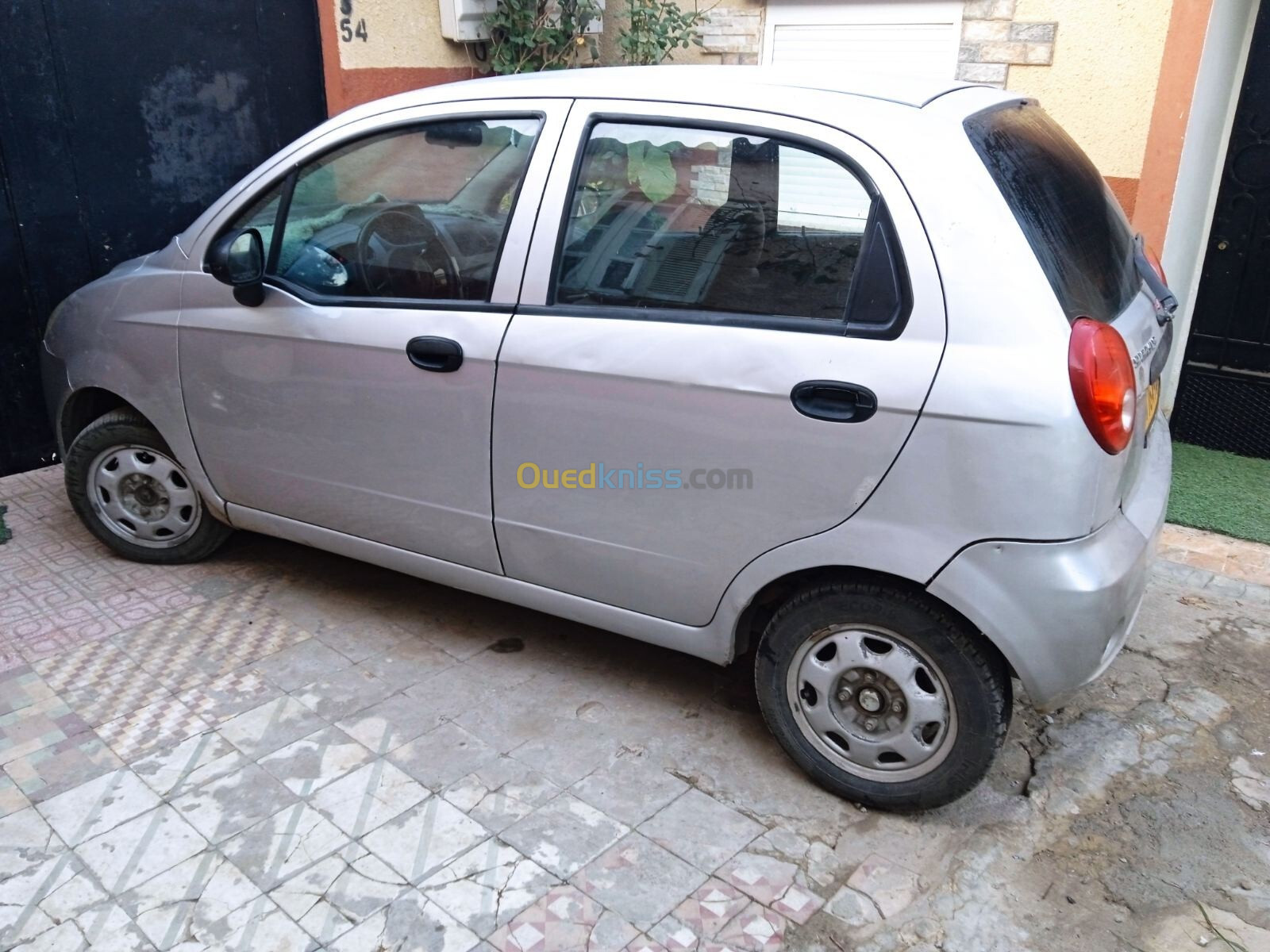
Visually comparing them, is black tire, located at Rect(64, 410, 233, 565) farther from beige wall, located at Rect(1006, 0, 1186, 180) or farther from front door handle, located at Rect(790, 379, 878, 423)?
beige wall, located at Rect(1006, 0, 1186, 180)

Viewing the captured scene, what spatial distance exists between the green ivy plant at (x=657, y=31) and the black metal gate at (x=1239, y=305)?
2965 millimetres

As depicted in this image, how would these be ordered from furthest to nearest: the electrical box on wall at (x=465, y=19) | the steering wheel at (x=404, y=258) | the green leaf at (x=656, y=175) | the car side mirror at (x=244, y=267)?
1. the electrical box on wall at (x=465, y=19)
2. the car side mirror at (x=244, y=267)
3. the steering wheel at (x=404, y=258)
4. the green leaf at (x=656, y=175)

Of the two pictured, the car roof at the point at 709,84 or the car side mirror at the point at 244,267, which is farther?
the car side mirror at the point at 244,267

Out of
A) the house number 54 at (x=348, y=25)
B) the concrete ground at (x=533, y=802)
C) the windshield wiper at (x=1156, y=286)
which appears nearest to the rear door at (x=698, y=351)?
the concrete ground at (x=533, y=802)

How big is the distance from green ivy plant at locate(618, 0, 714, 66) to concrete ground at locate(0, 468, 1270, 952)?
3756 millimetres

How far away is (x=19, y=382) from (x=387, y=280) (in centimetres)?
284

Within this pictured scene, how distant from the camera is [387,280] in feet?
10.8

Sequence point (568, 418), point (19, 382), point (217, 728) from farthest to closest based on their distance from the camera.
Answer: point (19, 382), point (217, 728), point (568, 418)

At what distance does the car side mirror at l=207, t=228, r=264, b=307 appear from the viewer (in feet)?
11.2

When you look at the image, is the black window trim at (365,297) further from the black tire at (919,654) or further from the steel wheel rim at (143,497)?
the black tire at (919,654)

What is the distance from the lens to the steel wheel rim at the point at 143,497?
4059mm

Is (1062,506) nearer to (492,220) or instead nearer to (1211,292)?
(492,220)

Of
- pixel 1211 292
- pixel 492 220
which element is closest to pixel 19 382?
pixel 492 220

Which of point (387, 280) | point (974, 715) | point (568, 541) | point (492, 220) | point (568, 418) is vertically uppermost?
point (492, 220)
